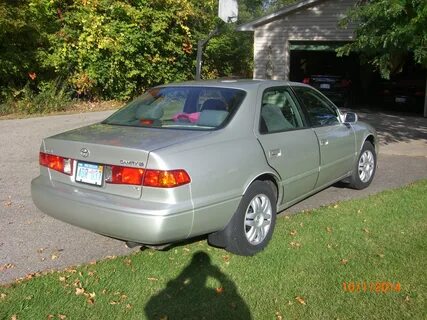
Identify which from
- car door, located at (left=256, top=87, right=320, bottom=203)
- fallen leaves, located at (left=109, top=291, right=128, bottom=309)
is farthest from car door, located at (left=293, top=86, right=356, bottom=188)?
fallen leaves, located at (left=109, top=291, right=128, bottom=309)

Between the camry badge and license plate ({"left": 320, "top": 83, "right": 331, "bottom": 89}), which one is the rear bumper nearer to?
the camry badge

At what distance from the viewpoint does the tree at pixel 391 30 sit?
298 inches

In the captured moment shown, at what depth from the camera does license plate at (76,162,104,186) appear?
13.0 ft

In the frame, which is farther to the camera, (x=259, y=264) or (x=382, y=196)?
(x=382, y=196)

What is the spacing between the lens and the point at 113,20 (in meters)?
16.9

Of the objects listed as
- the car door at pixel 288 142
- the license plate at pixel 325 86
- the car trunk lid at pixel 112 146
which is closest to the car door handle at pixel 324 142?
the car door at pixel 288 142

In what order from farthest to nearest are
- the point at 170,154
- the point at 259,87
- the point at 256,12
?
the point at 256,12, the point at 259,87, the point at 170,154

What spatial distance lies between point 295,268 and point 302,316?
0.76m

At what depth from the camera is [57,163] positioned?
14.2 feet

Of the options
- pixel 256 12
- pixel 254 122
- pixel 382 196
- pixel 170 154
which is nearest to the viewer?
pixel 170 154

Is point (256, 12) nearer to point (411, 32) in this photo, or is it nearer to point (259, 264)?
point (411, 32)

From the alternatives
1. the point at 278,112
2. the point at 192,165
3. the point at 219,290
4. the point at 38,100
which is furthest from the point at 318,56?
the point at 219,290

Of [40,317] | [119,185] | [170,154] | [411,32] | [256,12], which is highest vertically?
[256,12]

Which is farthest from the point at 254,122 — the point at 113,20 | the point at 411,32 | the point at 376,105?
the point at 376,105
